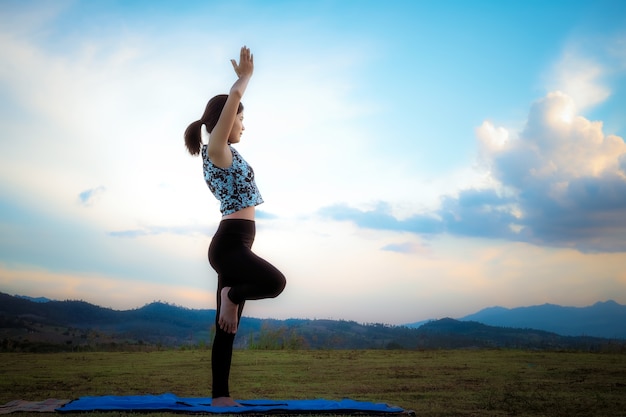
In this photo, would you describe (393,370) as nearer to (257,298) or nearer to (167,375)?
(167,375)

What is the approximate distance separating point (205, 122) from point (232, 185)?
24.5 inches

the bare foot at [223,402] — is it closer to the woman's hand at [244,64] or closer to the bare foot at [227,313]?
the bare foot at [227,313]

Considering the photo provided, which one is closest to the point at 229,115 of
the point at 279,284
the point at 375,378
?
the point at 279,284

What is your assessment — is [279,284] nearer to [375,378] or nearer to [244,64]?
[244,64]

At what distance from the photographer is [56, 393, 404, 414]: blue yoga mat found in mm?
4164

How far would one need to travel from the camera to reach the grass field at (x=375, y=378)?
16.9 feet

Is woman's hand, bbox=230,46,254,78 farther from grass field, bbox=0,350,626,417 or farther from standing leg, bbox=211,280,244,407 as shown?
grass field, bbox=0,350,626,417

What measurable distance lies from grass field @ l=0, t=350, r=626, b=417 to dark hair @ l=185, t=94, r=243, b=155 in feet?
6.99

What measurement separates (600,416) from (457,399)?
1275 millimetres

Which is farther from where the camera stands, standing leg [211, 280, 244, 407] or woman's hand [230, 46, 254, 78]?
standing leg [211, 280, 244, 407]

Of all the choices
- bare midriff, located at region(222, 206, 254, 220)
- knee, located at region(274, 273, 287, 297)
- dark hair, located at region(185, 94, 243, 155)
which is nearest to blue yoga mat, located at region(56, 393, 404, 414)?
knee, located at region(274, 273, 287, 297)

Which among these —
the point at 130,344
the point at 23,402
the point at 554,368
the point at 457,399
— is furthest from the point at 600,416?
the point at 130,344

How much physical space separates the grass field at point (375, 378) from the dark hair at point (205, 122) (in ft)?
6.99

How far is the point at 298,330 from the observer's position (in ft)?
38.7
